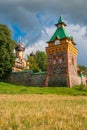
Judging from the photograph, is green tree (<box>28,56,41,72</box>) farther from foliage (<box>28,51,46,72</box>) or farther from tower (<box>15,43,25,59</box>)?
tower (<box>15,43,25,59</box>)

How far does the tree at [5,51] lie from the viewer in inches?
1785

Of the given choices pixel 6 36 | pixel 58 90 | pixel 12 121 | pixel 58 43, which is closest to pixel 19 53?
pixel 6 36

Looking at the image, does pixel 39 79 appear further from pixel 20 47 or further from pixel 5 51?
pixel 20 47

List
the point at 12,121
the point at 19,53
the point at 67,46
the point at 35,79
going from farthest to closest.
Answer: the point at 19,53 < the point at 35,79 < the point at 67,46 < the point at 12,121

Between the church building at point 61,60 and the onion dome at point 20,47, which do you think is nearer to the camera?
the church building at point 61,60

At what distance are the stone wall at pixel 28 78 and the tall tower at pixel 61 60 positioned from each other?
6.27 ft

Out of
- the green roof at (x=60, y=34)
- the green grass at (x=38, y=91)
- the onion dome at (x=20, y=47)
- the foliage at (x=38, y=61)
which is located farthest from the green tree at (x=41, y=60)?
the green grass at (x=38, y=91)

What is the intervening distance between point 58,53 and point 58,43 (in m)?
1.98

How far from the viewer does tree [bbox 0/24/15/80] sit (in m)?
45.3

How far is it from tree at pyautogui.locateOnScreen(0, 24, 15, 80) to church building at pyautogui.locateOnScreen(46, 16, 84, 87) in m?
8.03

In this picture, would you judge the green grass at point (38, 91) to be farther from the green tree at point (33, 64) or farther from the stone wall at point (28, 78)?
the green tree at point (33, 64)

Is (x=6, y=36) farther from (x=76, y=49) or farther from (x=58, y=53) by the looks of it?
(x=76, y=49)

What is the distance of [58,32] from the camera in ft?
152

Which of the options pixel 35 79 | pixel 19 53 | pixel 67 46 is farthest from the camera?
pixel 19 53
